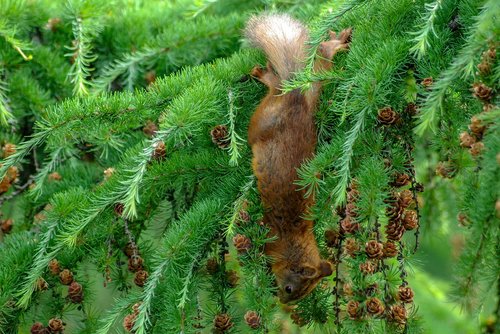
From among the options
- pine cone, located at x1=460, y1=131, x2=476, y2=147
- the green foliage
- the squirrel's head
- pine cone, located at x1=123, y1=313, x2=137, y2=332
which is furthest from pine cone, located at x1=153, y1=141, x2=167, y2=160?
pine cone, located at x1=460, y1=131, x2=476, y2=147

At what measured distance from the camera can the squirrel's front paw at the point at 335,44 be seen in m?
2.78

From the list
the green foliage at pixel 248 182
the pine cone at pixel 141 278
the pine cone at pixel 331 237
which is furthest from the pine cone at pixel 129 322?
the pine cone at pixel 331 237

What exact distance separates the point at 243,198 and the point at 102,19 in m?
1.79

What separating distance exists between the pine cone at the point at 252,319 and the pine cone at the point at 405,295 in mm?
441

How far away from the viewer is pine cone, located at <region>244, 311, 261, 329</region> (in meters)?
2.23

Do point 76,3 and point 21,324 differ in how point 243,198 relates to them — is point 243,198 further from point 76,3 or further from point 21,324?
point 76,3

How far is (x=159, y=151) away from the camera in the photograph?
260 cm

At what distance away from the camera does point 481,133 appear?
Answer: 77.5 inches

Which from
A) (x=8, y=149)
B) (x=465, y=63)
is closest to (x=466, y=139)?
(x=465, y=63)

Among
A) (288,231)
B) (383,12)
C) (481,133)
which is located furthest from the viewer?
(288,231)

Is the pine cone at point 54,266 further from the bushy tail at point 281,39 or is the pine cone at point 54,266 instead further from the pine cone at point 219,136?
the bushy tail at point 281,39

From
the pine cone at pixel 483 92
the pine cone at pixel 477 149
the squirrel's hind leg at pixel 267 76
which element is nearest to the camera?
the pine cone at pixel 477 149

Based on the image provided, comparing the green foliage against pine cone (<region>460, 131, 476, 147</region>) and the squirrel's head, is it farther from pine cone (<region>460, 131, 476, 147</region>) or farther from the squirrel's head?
the squirrel's head

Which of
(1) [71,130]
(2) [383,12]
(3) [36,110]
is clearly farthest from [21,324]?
(2) [383,12]
